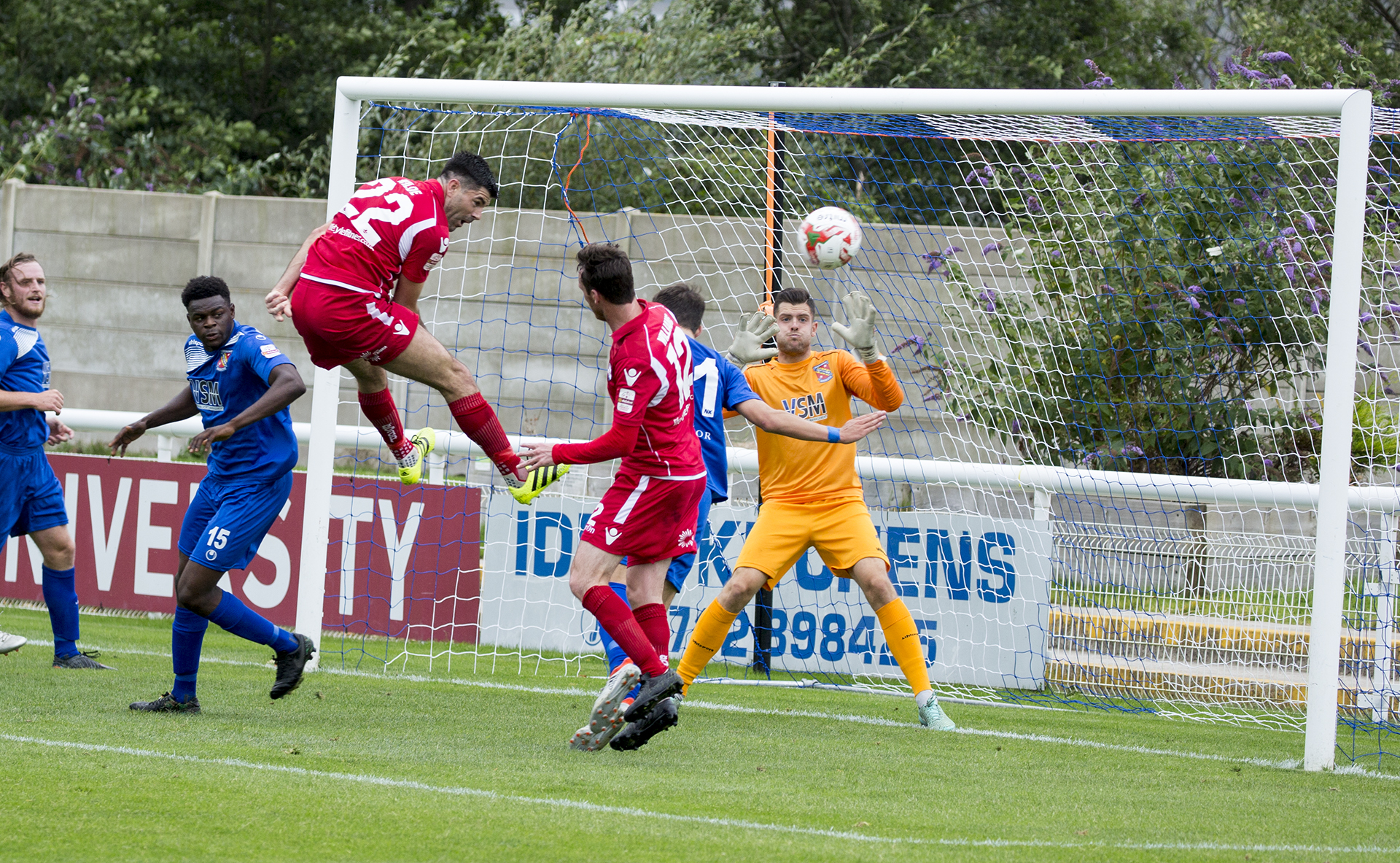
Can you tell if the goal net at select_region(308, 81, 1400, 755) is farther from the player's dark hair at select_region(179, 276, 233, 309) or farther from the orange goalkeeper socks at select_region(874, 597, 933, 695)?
A: the player's dark hair at select_region(179, 276, 233, 309)

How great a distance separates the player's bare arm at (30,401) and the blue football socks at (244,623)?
5.51 feet

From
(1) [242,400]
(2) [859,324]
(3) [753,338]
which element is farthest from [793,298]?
(1) [242,400]

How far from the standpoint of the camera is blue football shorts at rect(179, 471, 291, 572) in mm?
5867

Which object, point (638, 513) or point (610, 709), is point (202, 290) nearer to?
point (638, 513)

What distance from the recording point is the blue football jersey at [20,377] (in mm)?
7020

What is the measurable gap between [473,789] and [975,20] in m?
19.1

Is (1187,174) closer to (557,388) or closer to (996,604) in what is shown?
(996,604)

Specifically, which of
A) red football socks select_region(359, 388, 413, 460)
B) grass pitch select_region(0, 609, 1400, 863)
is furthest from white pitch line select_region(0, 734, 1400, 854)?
red football socks select_region(359, 388, 413, 460)

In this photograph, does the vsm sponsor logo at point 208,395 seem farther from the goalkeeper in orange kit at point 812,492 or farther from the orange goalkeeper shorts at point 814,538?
the orange goalkeeper shorts at point 814,538

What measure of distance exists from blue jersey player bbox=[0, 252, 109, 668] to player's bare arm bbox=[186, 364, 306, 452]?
5.21 ft

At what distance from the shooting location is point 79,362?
14641 millimetres

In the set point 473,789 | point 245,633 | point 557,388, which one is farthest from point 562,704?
point 557,388

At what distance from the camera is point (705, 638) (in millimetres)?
6676

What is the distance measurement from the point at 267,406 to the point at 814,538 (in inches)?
104
